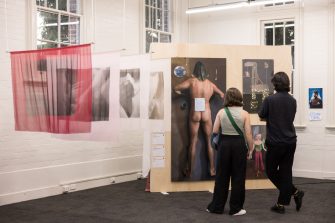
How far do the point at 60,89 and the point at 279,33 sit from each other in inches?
206

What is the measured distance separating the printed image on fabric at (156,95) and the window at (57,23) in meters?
1.61

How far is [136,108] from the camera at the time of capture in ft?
22.6

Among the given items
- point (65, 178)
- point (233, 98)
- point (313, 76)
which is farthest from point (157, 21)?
point (233, 98)

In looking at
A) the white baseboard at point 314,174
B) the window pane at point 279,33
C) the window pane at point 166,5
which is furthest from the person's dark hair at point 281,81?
the window pane at point 166,5

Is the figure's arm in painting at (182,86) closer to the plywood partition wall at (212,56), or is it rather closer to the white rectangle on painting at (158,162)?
the plywood partition wall at (212,56)

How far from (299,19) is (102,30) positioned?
12.4ft

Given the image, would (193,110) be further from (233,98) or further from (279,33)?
(279,33)

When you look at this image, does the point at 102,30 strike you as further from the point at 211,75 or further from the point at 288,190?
the point at 288,190

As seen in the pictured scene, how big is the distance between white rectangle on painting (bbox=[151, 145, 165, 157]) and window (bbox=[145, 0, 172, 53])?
273 cm

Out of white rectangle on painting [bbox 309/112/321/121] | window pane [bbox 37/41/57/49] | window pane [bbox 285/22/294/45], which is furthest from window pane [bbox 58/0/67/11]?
white rectangle on painting [bbox 309/112/321/121]

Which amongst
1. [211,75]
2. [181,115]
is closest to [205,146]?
[181,115]

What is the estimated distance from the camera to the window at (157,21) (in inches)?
367

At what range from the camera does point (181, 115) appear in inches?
281

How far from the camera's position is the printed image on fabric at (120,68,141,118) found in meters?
6.86
